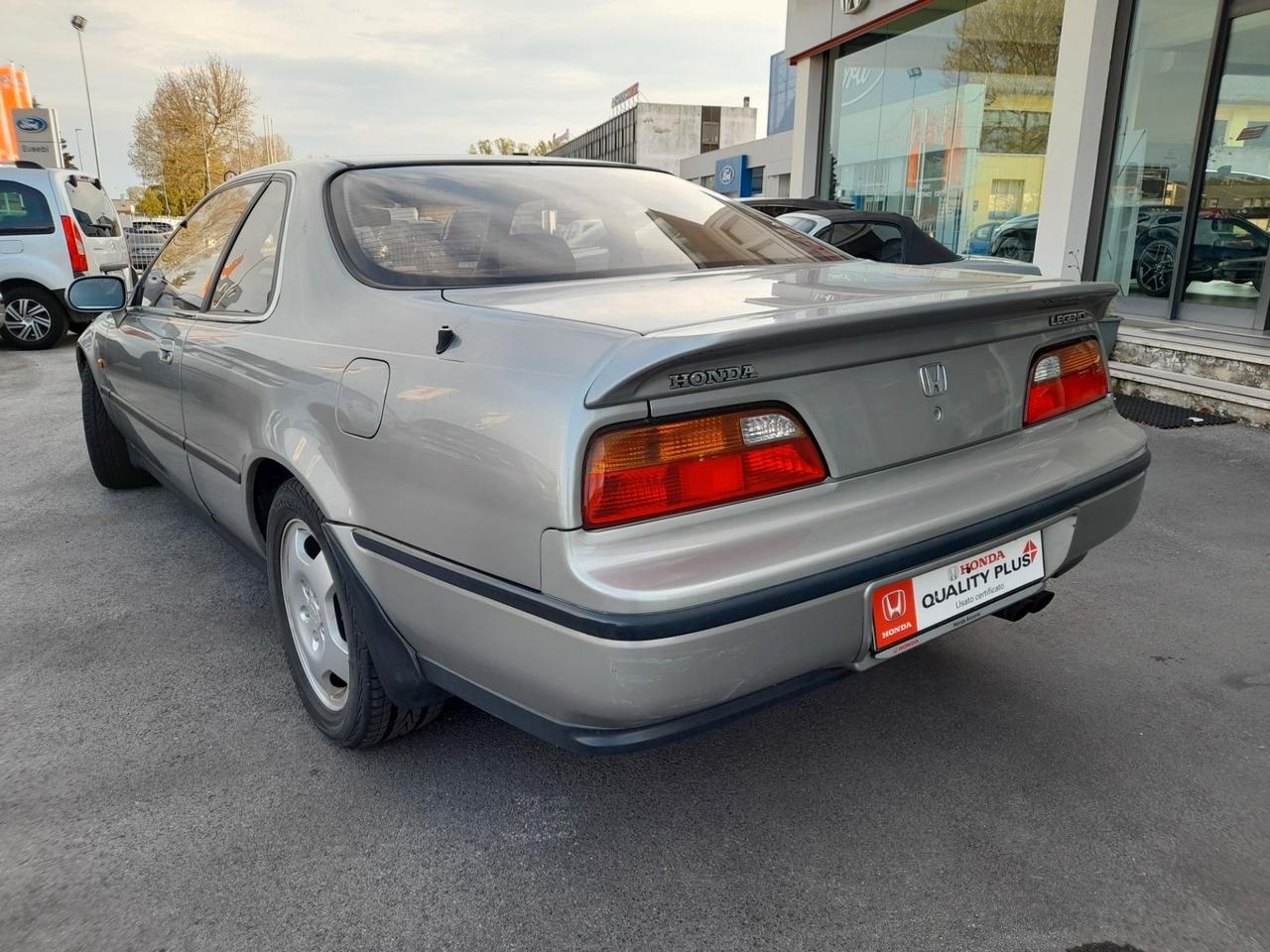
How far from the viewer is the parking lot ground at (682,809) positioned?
67.6 inches

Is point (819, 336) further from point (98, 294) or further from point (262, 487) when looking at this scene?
point (98, 294)

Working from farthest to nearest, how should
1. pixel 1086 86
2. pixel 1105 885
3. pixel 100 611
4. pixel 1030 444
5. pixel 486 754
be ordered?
pixel 1086 86
pixel 100 611
pixel 486 754
pixel 1030 444
pixel 1105 885

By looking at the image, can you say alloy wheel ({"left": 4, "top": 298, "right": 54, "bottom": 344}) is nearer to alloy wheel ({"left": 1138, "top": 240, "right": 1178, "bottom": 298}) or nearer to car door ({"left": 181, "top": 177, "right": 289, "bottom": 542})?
car door ({"left": 181, "top": 177, "right": 289, "bottom": 542})

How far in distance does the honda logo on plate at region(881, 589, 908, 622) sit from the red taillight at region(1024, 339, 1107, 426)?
64 centimetres

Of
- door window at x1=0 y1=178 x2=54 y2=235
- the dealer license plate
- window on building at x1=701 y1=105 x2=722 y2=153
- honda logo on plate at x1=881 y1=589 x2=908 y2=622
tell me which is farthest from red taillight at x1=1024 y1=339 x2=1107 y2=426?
window on building at x1=701 y1=105 x2=722 y2=153

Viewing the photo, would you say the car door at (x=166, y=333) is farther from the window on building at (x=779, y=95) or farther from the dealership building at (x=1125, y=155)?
the window on building at (x=779, y=95)

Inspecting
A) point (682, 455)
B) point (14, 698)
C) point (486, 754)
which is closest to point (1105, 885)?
point (682, 455)

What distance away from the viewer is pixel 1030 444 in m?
2.09

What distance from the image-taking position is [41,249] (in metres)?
9.70

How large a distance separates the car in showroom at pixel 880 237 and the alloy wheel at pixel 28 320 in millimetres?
8362

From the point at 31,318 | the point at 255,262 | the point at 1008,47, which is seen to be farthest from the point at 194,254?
the point at 1008,47

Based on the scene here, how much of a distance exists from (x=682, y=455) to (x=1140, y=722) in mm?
1614

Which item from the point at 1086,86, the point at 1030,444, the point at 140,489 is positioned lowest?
the point at 140,489

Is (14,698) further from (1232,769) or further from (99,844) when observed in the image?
(1232,769)
